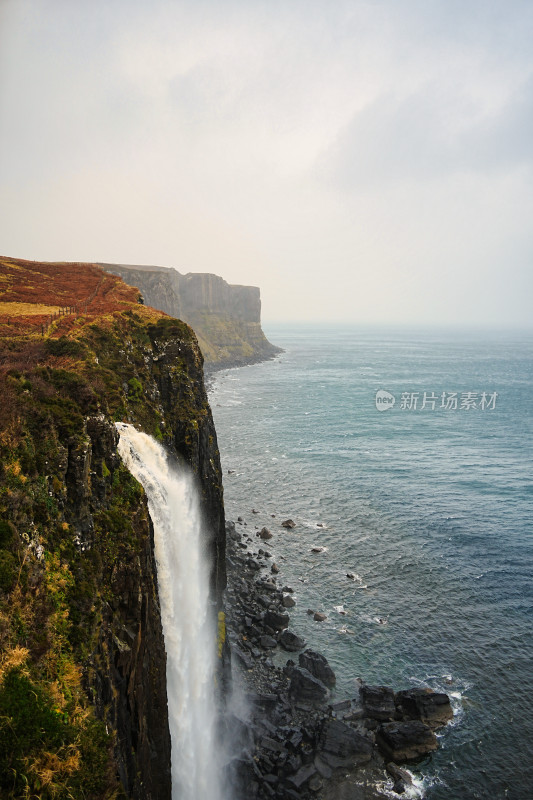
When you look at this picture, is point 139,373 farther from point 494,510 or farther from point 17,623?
point 494,510

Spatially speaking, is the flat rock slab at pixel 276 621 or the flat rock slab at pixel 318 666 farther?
the flat rock slab at pixel 276 621

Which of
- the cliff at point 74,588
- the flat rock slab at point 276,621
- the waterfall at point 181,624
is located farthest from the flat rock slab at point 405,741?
the cliff at point 74,588

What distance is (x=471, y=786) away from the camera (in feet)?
80.6

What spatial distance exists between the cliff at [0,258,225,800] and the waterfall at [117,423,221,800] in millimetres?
2035

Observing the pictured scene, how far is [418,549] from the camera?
45812mm

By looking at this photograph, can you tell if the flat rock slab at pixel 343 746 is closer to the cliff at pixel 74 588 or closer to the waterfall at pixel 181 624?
the waterfall at pixel 181 624

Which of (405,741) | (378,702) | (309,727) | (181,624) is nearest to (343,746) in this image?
(309,727)

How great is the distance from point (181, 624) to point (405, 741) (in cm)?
1450

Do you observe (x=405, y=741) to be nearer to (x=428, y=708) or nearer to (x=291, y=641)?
(x=428, y=708)

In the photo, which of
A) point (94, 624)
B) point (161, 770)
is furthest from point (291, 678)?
point (94, 624)

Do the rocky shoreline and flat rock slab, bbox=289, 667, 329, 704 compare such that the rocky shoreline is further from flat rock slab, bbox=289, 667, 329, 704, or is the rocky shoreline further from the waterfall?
the waterfall

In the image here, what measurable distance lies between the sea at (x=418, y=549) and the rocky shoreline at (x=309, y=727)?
1.23 metres

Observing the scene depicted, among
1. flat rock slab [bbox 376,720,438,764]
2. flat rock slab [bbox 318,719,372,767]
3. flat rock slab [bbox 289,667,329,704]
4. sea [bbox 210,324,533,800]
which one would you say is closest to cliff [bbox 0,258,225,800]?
flat rock slab [bbox 318,719,372,767]

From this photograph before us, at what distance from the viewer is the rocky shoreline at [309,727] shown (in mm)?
24484
